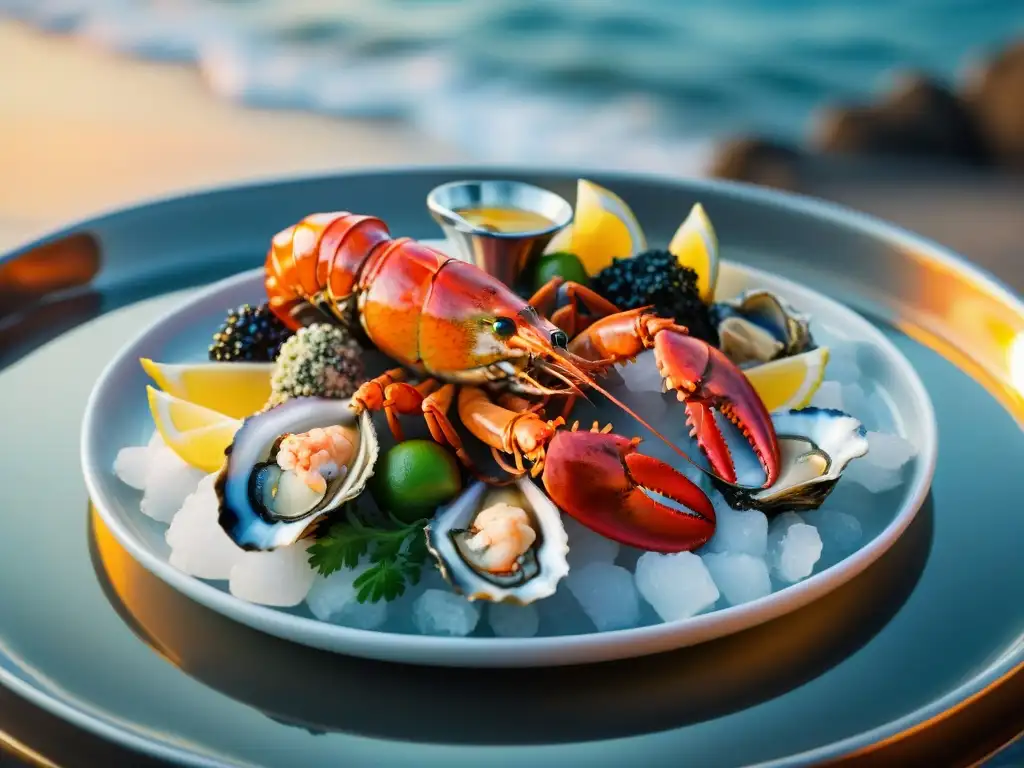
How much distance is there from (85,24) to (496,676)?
6.55 meters

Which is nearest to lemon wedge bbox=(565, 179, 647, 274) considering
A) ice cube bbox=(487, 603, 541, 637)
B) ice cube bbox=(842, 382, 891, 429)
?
ice cube bbox=(842, 382, 891, 429)

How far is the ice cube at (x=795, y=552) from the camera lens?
102cm

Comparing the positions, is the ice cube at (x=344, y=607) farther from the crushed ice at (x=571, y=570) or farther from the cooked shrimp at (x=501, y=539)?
the cooked shrimp at (x=501, y=539)

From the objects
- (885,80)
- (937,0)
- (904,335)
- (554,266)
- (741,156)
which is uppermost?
(937,0)

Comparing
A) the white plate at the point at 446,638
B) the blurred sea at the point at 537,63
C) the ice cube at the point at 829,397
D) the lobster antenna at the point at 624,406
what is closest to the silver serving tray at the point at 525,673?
the white plate at the point at 446,638

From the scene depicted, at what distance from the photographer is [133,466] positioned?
1146mm

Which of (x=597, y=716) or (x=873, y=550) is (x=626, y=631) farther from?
(x=873, y=550)

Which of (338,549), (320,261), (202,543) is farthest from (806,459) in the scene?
(320,261)

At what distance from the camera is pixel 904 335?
1510 millimetres

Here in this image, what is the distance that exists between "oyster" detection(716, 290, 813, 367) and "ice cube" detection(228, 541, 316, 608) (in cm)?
68

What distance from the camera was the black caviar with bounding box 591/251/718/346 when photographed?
4.51 ft

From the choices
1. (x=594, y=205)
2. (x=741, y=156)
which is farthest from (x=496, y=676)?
(x=741, y=156)

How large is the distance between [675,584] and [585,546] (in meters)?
0.13

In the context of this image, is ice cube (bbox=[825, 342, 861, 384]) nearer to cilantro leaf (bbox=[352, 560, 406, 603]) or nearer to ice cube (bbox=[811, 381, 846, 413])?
ice cube (bbox=[811, 381, 846, 413])
